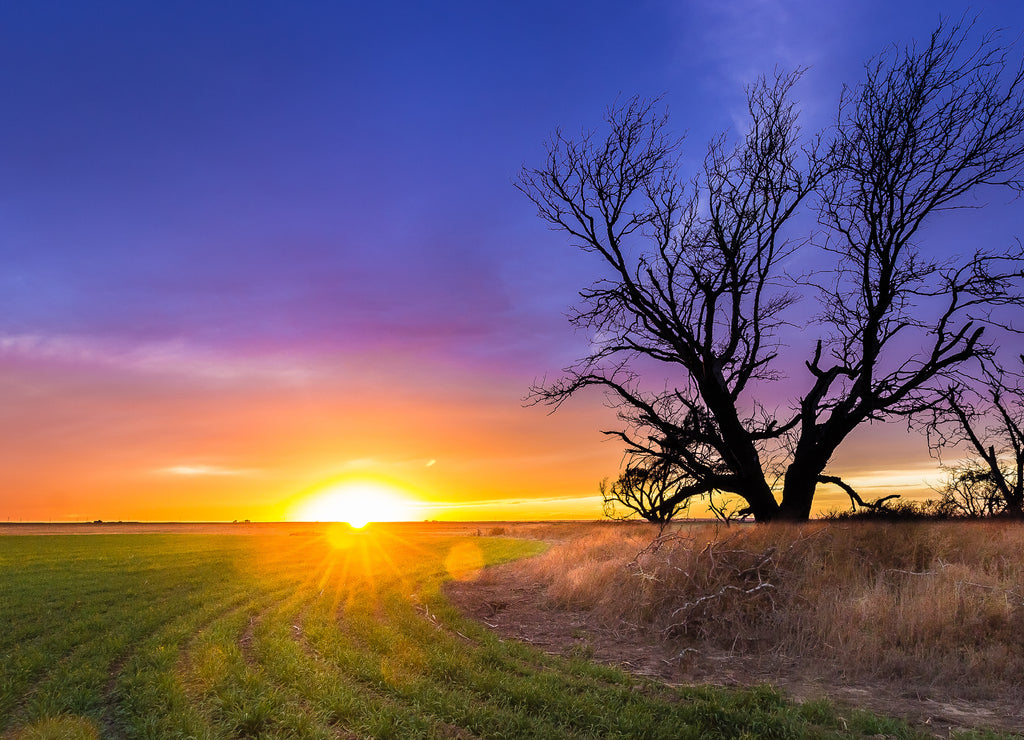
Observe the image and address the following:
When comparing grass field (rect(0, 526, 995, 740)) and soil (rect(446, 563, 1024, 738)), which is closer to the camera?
grass field (rect(0, 526, 995, 740))

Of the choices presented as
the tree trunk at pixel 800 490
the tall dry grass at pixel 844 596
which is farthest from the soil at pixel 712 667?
the tree trunk at pixel 800 490

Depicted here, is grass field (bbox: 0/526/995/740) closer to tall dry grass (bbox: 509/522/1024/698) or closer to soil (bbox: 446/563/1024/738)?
soil (bbox: 446/563/1024/738)

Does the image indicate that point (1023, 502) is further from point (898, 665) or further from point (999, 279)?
point (898, 665)

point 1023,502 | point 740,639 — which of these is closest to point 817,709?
point 740,639

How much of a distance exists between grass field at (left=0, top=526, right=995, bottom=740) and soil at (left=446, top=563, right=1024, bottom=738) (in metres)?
0.68

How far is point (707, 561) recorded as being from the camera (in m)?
12.1

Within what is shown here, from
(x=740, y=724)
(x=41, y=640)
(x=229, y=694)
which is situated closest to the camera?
(x=740, y=724)

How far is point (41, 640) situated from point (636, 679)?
37.6ft

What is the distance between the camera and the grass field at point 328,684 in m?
6.54

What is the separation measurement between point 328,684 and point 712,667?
5698 millimetres

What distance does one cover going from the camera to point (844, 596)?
10.5 m

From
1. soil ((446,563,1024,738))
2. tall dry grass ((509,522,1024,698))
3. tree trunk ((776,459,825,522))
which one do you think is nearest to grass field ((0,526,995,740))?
soil ((446,563,1024,738))

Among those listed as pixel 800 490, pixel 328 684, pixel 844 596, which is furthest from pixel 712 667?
pixel 800 490

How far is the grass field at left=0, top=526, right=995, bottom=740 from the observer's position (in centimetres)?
654
